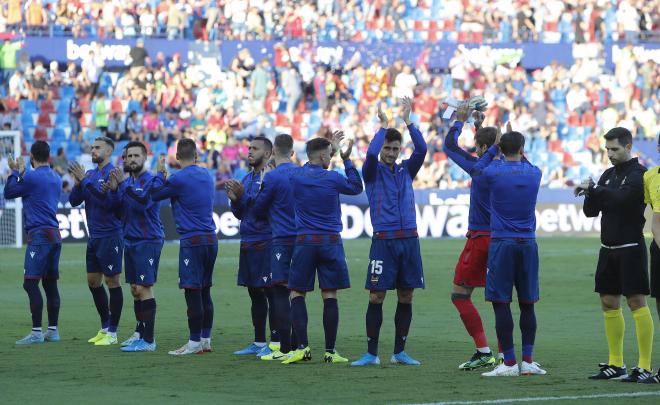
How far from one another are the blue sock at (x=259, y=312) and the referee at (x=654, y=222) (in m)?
4.40

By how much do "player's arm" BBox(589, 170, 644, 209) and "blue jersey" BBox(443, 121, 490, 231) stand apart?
147 cm

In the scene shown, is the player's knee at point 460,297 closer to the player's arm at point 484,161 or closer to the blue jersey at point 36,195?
the player's arm at point 484,161

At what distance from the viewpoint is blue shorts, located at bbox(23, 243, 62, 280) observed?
15500 mm

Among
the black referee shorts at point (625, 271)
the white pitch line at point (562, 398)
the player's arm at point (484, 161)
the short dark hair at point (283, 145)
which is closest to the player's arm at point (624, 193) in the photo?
the black referee shorts at point (625, 271)

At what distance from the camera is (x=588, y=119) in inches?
1751

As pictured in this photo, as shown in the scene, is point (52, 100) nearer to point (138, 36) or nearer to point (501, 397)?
point (138, 36)

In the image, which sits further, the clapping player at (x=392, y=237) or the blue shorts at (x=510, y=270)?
the clapping player at (x=392, y=237)

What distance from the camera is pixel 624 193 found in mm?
11578

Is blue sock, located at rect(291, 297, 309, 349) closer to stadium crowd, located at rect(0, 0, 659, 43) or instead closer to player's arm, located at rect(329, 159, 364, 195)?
player's arm, located at rect(329, 159, 364, 195)

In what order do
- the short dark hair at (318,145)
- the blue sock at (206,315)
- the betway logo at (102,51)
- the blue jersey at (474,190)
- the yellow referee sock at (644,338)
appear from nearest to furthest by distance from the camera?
the yellow referee sock at (644,338) < the blue jersey at (474,190) < the short dark hair at (318,145) < the blue sock at (206,315) < the betway logo at (102,51)

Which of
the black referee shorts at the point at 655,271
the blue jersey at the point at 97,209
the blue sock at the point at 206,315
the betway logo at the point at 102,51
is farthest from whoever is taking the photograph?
the betway logo at the point at 102,51

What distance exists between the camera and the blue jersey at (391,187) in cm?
1288

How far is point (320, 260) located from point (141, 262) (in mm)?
2378

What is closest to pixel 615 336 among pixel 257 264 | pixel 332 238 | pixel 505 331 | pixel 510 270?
pixel 505 331
